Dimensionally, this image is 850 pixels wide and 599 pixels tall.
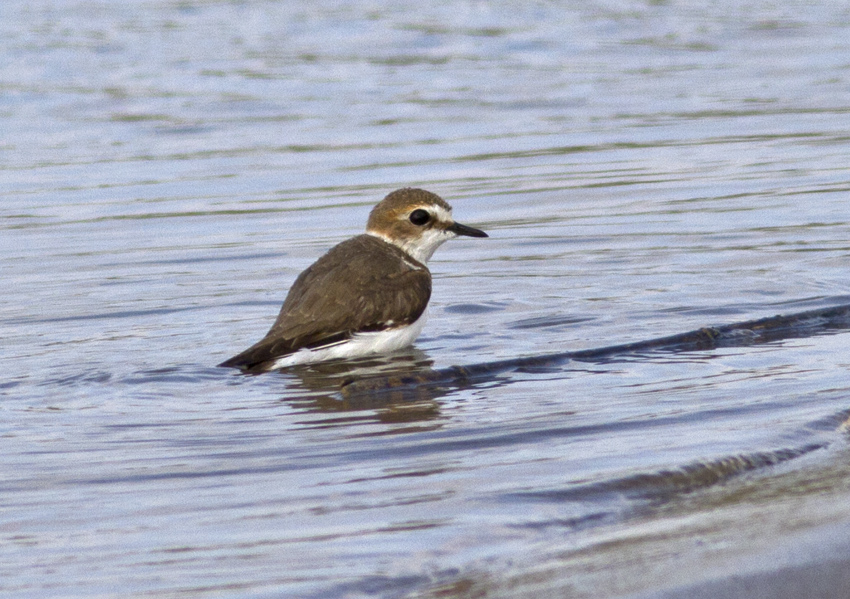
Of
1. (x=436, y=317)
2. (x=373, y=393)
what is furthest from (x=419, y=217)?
(x=373, y=393)

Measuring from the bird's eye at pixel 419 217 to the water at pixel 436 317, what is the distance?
617 millimetres

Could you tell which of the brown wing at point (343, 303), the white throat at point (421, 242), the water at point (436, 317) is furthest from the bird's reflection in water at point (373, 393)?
the white throat at point (421, 242)

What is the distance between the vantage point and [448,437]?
247 inches

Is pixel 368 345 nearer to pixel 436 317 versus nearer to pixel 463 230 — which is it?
pixel 436 317

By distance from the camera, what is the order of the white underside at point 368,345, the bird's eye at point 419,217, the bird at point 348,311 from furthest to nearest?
the bird's eye at point 419,217
the white underside at point 368,345
the bird at point 348,311

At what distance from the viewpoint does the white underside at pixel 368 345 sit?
807cm

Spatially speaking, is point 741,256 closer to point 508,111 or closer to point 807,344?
point 807,344

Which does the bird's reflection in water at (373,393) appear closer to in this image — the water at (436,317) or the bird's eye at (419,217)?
the water at (436,317)

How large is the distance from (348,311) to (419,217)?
1.14m

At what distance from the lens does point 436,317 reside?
9.12 meters

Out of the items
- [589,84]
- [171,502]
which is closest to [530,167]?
[589,84]

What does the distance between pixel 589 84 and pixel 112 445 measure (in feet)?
45.1

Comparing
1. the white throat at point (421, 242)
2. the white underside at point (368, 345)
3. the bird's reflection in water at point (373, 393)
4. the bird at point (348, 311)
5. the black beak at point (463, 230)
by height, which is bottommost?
the bird's reflection in water at point (373, 393)

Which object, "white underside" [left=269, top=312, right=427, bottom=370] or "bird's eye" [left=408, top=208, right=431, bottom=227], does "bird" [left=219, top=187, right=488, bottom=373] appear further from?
"bird's eye" [left=408, top=208, right=431, bottom=227]
